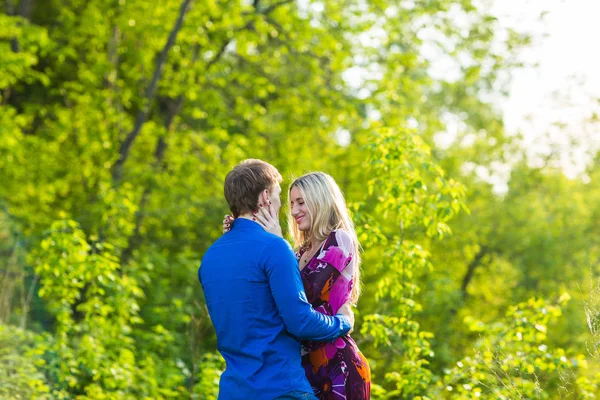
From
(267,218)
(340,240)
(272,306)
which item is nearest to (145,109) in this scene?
(340,240)

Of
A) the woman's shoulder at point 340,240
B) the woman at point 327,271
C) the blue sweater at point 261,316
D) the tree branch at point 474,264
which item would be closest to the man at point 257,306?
the blue sweater at point 261,316

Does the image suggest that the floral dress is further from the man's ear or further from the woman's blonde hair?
the man's ear

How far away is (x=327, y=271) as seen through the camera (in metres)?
3.21

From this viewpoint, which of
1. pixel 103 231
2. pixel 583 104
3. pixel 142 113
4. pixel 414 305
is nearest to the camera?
pixel 414 305

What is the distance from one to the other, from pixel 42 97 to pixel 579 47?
10209 mm

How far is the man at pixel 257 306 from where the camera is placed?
2.87 metres

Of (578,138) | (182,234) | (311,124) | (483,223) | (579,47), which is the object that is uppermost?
(579,47)

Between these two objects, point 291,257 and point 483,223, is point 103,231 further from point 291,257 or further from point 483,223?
point 483,223

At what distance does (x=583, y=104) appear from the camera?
16.5 meters

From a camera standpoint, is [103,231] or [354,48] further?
[354,48]

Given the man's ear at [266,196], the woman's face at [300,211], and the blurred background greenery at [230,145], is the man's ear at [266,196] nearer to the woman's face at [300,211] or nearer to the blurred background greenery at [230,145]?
the woman's face at [300,211]

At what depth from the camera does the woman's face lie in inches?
134

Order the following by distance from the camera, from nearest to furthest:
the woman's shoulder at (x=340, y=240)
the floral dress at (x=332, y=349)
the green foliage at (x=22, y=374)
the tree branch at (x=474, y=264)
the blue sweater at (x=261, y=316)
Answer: the blue sweater at (x=261, y=316), the floral dress at (x=332, y=349), the woman's shoulder at (x=340, y=240), the green foliage at (x=22, y=374), the tree branch at (x=474, y=264)

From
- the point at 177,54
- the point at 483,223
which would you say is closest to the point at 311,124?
the point at 177,54
